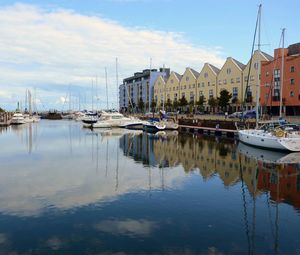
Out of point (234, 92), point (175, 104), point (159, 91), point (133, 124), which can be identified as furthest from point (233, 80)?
point (159, 91)

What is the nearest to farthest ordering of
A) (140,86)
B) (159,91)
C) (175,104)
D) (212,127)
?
1. (212,127)
2. (175,104)
3. (159,91)
4. (140,86)

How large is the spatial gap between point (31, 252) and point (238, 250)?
22.3 feet

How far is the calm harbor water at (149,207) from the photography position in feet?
35.9

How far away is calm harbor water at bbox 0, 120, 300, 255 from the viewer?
431 inches

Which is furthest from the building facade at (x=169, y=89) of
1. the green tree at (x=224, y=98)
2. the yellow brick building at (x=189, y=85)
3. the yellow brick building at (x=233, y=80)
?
the green tree at (x=224, y=98)

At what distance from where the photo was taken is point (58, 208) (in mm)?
14867

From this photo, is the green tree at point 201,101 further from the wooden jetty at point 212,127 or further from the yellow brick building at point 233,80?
the wooden jetty at point 212,127

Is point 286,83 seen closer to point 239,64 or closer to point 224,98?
point 224,98

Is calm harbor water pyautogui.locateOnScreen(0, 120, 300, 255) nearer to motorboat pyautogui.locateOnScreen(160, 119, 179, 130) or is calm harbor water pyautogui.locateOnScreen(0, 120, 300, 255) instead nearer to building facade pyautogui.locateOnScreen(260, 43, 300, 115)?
motorboat pyautogui.locateOnScreen(160, 119, 179, 130)

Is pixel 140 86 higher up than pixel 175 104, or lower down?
higher up

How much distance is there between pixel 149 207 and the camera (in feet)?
49.4

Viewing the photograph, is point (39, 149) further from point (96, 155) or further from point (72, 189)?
point (72, 189)

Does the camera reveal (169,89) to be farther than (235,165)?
Yes

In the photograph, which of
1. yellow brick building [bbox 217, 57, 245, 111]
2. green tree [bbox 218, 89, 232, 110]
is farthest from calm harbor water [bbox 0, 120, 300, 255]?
yellow brick building [bbox 217, 57, 245, 111]
